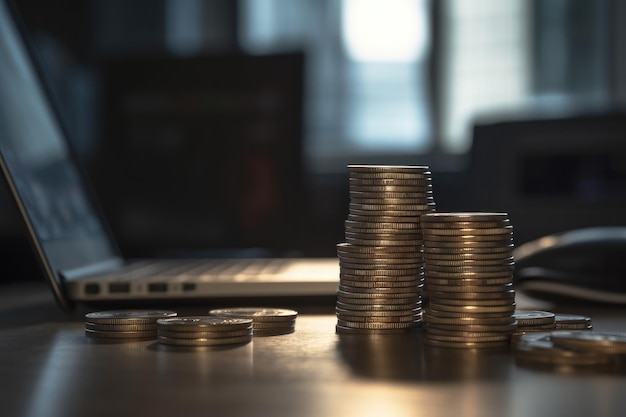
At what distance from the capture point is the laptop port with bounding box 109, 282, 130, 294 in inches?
43.9

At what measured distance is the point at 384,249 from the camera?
87 cm

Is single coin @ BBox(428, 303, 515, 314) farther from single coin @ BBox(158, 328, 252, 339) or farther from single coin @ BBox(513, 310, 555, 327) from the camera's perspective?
single coin @ BBox(158, 328, 252, 339)

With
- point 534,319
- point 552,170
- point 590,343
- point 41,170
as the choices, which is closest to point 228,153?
point 552,170

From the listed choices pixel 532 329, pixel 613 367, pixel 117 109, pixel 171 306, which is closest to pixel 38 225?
pixel 171 306

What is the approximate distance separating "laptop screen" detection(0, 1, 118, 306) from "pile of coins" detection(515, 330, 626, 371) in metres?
0.60

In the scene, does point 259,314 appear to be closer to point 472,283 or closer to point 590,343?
point 472,283

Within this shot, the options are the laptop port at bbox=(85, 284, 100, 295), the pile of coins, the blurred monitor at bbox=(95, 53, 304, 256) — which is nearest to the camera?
the pile of coins

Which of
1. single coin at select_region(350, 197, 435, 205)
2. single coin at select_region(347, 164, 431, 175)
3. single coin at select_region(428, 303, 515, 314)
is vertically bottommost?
single coin at select_region(428, 303, 515, 314)

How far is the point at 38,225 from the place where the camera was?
113 centimetres

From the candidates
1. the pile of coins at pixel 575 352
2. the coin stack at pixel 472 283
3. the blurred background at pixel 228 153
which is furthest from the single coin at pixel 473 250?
the blurred background at pixel 228 153

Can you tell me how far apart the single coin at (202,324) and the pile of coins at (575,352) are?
0.77ft

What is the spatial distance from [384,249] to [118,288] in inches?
15.1

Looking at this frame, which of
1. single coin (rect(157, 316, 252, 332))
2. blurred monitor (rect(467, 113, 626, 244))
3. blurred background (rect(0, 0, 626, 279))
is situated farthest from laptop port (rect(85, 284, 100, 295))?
blurred monitor (rect(467, 113, 626, 244))

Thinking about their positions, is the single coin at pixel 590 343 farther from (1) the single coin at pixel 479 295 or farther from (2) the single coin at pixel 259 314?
(2) the single coin at pixel 259 314
